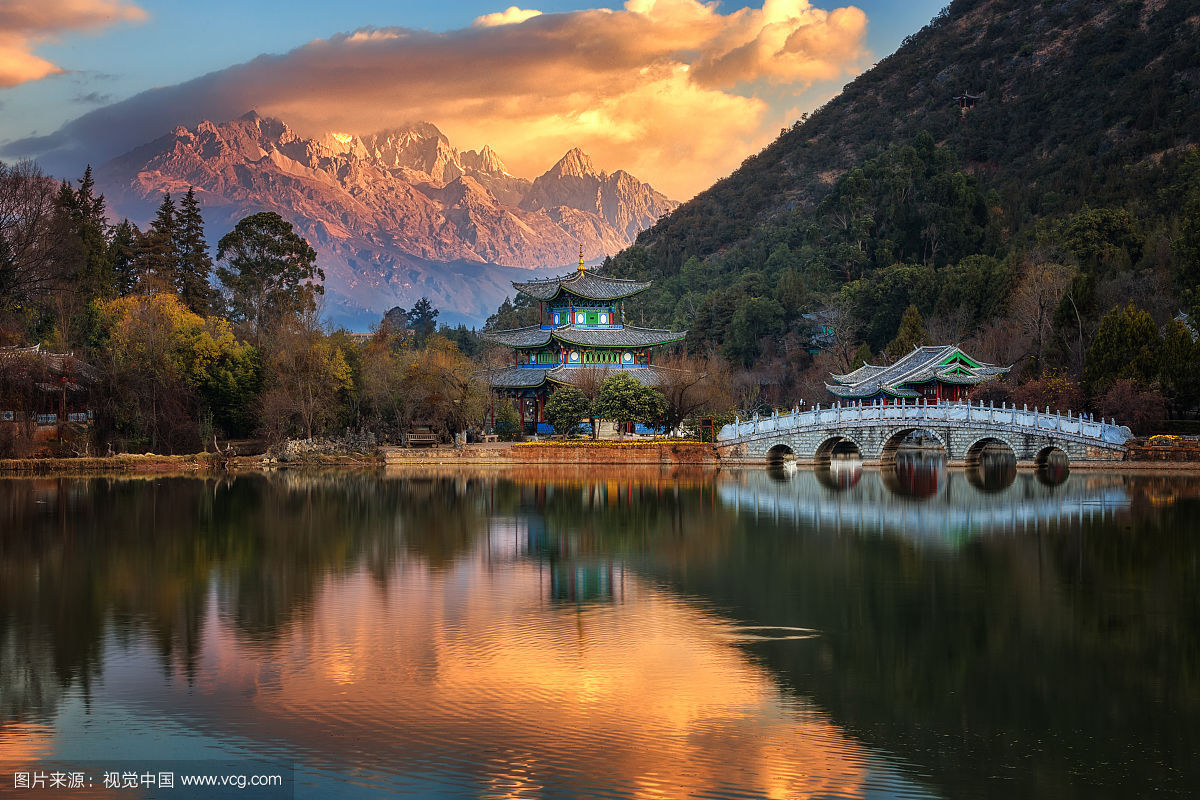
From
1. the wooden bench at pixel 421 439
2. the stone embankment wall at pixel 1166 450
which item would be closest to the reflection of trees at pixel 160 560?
the wooden bench at pixel 421 439

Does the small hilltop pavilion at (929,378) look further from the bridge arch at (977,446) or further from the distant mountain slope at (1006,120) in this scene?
the distant mountain slope at (1006,120)

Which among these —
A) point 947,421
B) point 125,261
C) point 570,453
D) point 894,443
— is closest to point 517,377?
point 570,453

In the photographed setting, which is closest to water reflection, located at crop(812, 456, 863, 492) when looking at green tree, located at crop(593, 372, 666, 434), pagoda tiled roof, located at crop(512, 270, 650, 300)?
green tree, located at crop(593, 372, 666, 434)

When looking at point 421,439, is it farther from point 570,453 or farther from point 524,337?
point 524,337

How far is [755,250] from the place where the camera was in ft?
311

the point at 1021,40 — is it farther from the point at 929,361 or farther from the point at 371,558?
the point at 371,558

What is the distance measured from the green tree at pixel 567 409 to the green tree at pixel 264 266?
21.7 metres

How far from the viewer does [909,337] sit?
5331cm

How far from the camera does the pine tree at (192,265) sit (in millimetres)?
60531

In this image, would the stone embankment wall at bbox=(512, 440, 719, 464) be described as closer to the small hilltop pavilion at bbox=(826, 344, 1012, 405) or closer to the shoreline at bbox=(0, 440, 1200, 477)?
the shoreline at bbox=(0, 440, 1200, 477)

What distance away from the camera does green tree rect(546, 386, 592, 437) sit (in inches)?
1852

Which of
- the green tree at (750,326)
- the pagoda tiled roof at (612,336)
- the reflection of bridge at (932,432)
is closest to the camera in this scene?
the reflection of bridge at (932,432)

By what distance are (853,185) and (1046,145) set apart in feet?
65.4

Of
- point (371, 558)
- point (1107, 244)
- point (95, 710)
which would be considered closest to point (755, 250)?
point (1107, 244)
